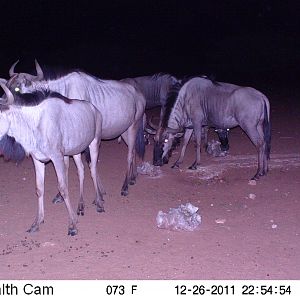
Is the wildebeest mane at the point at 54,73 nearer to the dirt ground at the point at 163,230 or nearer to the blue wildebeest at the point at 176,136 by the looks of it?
the dirt ground at the point at 163,230

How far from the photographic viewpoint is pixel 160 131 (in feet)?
33.3

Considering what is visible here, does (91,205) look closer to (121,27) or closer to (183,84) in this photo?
(183,84)

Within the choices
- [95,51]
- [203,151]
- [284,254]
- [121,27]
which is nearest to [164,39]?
[121,27]

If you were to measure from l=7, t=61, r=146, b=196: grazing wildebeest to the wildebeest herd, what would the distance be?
0.01 m

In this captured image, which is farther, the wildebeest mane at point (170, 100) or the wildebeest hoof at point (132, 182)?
A: the wildebeest mane at point (170, 100)

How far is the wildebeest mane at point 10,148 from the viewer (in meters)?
6.44

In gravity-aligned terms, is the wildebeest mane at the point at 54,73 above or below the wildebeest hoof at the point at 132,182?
above

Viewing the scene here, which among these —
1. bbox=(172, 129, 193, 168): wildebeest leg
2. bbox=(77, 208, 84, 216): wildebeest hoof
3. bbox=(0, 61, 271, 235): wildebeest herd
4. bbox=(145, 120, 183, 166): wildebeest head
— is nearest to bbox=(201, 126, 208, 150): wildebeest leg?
bbox=(0, 61, 271, 235): wildebeest herd

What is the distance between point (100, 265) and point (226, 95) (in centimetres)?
514

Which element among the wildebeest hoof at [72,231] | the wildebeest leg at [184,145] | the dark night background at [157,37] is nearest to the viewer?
the wildebeest hoof at [72,231]

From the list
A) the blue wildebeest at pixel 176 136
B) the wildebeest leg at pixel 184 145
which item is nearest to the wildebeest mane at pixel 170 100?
the blue wildebeest at pixel 176 136

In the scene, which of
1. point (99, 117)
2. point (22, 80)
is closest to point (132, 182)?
point (99, 117)

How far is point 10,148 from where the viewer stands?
6.49m

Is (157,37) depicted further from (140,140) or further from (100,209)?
(100,209)
